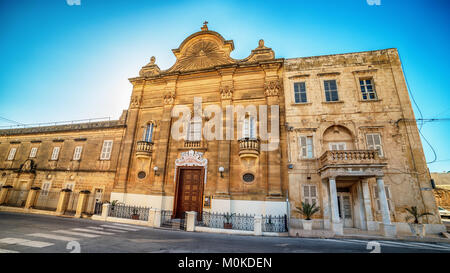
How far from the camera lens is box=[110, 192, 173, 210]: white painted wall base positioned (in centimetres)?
1461

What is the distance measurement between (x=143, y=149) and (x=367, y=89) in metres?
18.3

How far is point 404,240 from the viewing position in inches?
389

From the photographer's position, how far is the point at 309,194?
42.8 feet

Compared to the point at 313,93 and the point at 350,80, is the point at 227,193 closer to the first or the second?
the point at 313,93

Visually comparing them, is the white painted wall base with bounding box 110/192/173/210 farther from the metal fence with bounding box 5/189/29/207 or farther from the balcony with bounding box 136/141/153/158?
the metal fence with bounding box 5/189/29/207

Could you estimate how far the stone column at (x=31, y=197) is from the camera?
16484mm

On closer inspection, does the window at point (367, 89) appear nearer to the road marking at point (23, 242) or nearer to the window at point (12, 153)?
the road marking at point (23, 242)

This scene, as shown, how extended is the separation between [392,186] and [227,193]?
1072 centimetres

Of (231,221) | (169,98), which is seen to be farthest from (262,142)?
(169,98)

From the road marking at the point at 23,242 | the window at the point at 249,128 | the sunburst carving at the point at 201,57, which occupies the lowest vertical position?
the road marking at the point at 23,242

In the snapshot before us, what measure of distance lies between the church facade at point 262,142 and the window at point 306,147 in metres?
0.07

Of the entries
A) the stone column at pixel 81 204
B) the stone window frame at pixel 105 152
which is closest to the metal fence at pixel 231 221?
the stone column at pixel 81 204

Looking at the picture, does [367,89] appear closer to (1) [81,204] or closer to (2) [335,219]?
(2) [335,219]
